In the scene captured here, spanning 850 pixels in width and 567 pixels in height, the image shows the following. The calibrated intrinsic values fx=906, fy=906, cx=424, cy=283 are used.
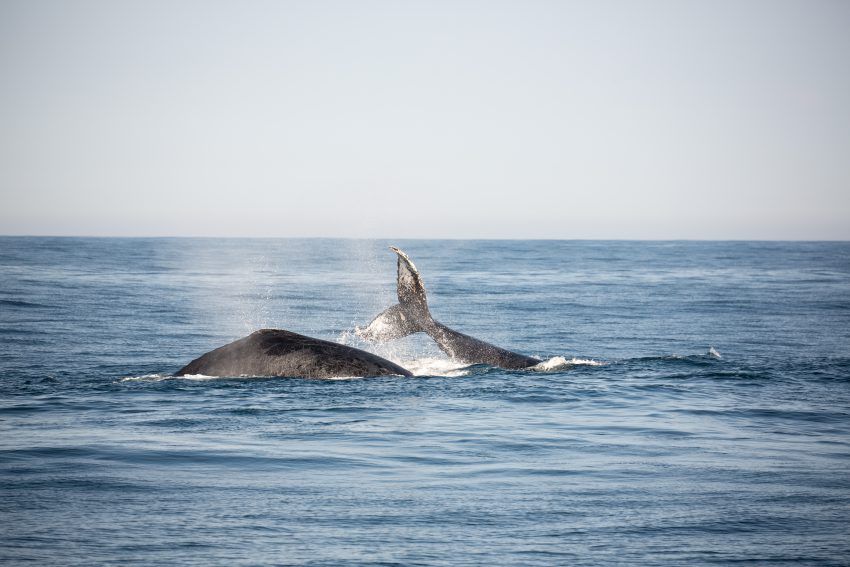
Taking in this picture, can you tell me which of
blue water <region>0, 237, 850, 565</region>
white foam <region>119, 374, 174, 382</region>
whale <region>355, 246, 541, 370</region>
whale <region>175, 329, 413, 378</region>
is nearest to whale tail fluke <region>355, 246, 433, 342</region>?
whale <region>355, 246, 541, 370</region>

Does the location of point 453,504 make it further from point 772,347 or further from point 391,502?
point 772,347

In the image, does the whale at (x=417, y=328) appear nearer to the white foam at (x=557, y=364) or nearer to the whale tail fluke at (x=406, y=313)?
the whale tail fluke at (x=406, y=313)

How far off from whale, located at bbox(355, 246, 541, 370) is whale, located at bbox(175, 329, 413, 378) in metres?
1.78

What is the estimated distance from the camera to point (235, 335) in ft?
92.7

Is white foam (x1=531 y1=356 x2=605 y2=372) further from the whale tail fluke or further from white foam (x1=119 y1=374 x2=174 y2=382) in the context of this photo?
white foam (x1=119 y1=374 x2=174 y2=382)

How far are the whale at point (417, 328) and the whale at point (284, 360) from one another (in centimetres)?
178

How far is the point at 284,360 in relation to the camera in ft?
49.9

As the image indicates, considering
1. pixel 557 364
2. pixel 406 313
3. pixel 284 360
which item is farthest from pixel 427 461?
pixel 557 364

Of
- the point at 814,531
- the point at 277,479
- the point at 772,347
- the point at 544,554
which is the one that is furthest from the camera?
the point at 772,347

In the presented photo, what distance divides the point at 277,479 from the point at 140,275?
161 feet

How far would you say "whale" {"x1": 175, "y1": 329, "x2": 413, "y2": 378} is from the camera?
1515 centimetres

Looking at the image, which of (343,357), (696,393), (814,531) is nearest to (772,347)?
(696,393)

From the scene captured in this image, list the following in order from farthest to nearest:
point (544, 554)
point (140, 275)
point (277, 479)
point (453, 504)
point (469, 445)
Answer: point (140, 275), point (469, 445), point (277, 479), point (453, 504), point (544, 554)

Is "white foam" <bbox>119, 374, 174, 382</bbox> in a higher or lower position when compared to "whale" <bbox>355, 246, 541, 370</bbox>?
lower
